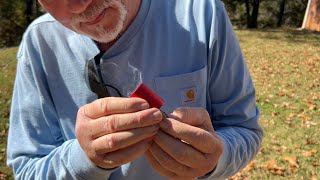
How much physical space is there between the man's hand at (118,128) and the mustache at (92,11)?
0.33 m

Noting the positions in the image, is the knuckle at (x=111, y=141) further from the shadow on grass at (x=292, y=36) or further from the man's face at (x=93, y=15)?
the shadow on grass at (x=292, y=36)

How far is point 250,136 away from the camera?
1921mm

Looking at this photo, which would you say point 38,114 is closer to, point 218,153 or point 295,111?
point 218,153

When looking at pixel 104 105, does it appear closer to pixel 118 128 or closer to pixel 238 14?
pixel 118 128

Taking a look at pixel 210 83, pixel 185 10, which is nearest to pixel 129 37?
pixel 185 10

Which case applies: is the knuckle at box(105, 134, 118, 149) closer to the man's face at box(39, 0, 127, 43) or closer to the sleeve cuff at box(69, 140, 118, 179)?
the sleeve cuff at box(69, 140, 118, 179)

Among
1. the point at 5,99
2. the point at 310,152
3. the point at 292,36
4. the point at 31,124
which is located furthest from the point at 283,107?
the point at 292,36

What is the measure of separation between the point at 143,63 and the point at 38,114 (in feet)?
1.60

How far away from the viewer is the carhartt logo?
181 centimetres

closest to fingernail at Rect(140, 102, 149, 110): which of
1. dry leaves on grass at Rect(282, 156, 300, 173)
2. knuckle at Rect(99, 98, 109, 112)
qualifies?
knuckle at Rect(99, 98, 109, 112)

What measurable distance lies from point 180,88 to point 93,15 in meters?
0.49

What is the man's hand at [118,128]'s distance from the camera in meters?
1.30

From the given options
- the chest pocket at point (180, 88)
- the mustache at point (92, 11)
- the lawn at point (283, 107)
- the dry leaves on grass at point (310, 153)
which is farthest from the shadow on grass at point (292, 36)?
the mustache at point (92, 11)

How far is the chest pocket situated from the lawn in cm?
A: 399
